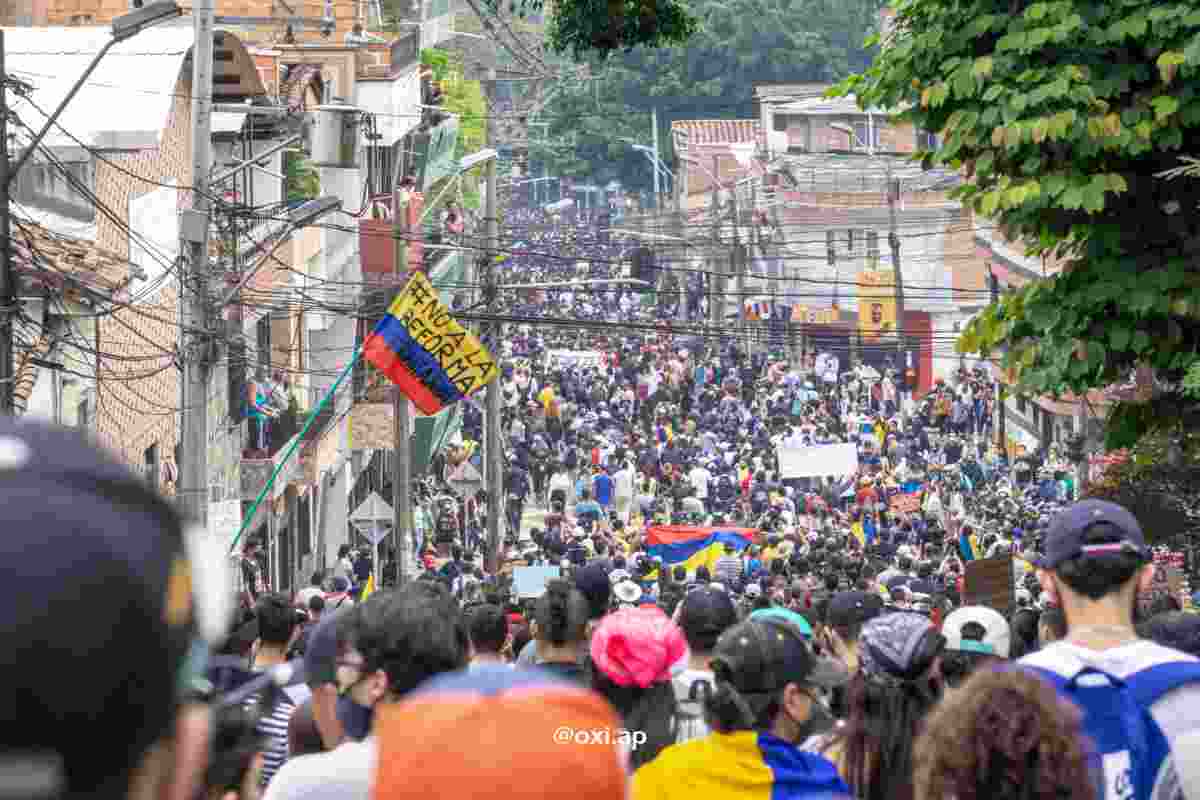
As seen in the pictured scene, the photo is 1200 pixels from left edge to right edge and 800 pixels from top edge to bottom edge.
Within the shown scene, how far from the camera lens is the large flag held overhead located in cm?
2203

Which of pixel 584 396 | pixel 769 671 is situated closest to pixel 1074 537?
pixel 769 671

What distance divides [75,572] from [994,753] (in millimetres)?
2019

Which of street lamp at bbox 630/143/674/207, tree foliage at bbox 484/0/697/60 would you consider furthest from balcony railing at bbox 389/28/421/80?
street lamp at bbox 630/143/674/207

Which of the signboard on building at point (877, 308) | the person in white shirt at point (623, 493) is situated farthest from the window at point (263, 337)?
the signboard on building at point (877, 308)

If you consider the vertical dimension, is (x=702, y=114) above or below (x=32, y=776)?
above

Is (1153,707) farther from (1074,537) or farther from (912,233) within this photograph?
(912,233)

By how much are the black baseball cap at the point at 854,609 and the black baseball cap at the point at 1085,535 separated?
3.13 m

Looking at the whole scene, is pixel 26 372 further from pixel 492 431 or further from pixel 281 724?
pixel 492 431

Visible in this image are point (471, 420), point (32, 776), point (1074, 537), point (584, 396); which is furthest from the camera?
point (471, 420)

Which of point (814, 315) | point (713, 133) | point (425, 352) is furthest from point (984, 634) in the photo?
point (713, 133)

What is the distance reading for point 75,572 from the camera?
136 centimetres

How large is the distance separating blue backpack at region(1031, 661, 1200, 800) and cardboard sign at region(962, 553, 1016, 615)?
8.58 meters

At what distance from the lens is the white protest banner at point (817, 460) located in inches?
1305

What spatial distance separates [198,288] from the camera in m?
16.2
